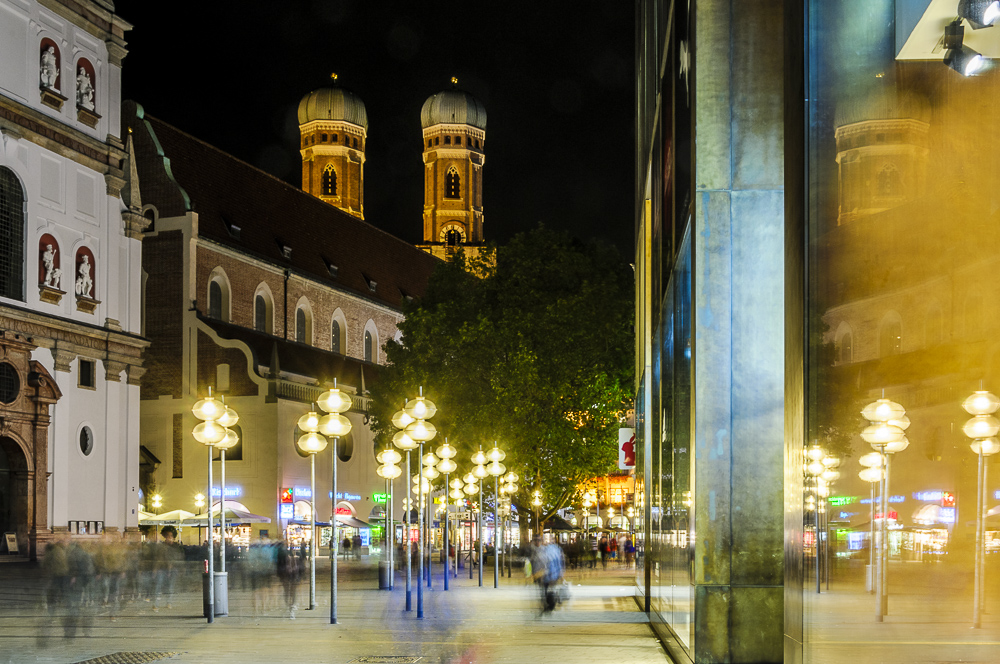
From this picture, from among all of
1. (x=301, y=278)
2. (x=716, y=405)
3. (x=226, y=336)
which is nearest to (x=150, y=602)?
(x=716, y=405)

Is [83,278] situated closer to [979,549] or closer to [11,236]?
[11,236]

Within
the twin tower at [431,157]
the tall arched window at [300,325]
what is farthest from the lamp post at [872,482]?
the twin tower at [431,157]

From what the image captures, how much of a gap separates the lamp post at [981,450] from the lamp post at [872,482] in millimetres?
1210

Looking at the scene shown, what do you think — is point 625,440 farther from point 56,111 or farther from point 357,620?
point 56,111

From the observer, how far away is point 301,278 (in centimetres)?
→ 7094

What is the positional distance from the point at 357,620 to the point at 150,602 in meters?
8.26

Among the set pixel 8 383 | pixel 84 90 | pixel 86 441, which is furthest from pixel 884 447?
pixel 86 441

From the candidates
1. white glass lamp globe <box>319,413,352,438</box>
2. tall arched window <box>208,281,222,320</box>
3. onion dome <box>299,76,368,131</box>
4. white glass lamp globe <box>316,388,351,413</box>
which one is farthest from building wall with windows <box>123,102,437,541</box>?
onion dome <box>299,76,368,131</box>

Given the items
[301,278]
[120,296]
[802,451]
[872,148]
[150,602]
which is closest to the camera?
[872,148]

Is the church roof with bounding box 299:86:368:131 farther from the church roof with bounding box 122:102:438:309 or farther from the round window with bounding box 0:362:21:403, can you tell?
the round window with bounding box 0:362:21:403

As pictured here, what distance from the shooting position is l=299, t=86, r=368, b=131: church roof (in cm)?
12112

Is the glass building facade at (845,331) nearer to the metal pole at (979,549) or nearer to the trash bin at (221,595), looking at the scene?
the metal pole at (979,549)

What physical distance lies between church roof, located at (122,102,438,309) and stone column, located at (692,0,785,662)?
171 feet

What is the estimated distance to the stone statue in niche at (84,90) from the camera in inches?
1892
